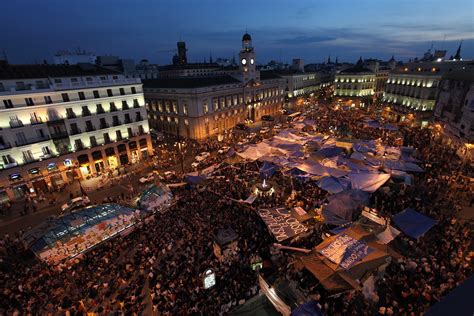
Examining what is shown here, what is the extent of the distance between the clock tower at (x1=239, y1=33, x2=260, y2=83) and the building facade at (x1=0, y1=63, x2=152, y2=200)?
30.1m

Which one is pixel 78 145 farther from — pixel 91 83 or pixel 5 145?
pixel 91 83

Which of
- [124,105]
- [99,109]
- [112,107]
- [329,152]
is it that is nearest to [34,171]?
[99,109]

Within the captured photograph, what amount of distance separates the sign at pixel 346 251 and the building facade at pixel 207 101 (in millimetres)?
35129

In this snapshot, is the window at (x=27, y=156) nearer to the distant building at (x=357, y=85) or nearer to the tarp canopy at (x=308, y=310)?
the tarp canopy at (x=308, y=310)

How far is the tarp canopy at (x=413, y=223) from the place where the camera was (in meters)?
17.8

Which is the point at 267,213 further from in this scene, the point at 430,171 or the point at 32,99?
the point at 32,99

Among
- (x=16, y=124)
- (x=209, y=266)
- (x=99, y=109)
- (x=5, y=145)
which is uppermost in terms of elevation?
(x=99, y=109)

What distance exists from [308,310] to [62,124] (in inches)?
1362

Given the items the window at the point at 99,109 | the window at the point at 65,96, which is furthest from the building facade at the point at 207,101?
the window at the point at 65,96

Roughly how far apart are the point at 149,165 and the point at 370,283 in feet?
110

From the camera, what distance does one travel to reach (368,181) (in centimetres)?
2395

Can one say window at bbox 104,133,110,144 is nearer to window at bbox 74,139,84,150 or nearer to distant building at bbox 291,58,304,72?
window at bbox 74,139,84,150

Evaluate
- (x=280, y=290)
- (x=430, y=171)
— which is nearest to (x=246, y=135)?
(x=430, y=171)

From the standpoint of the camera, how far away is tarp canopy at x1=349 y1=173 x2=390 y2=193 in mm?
23375
